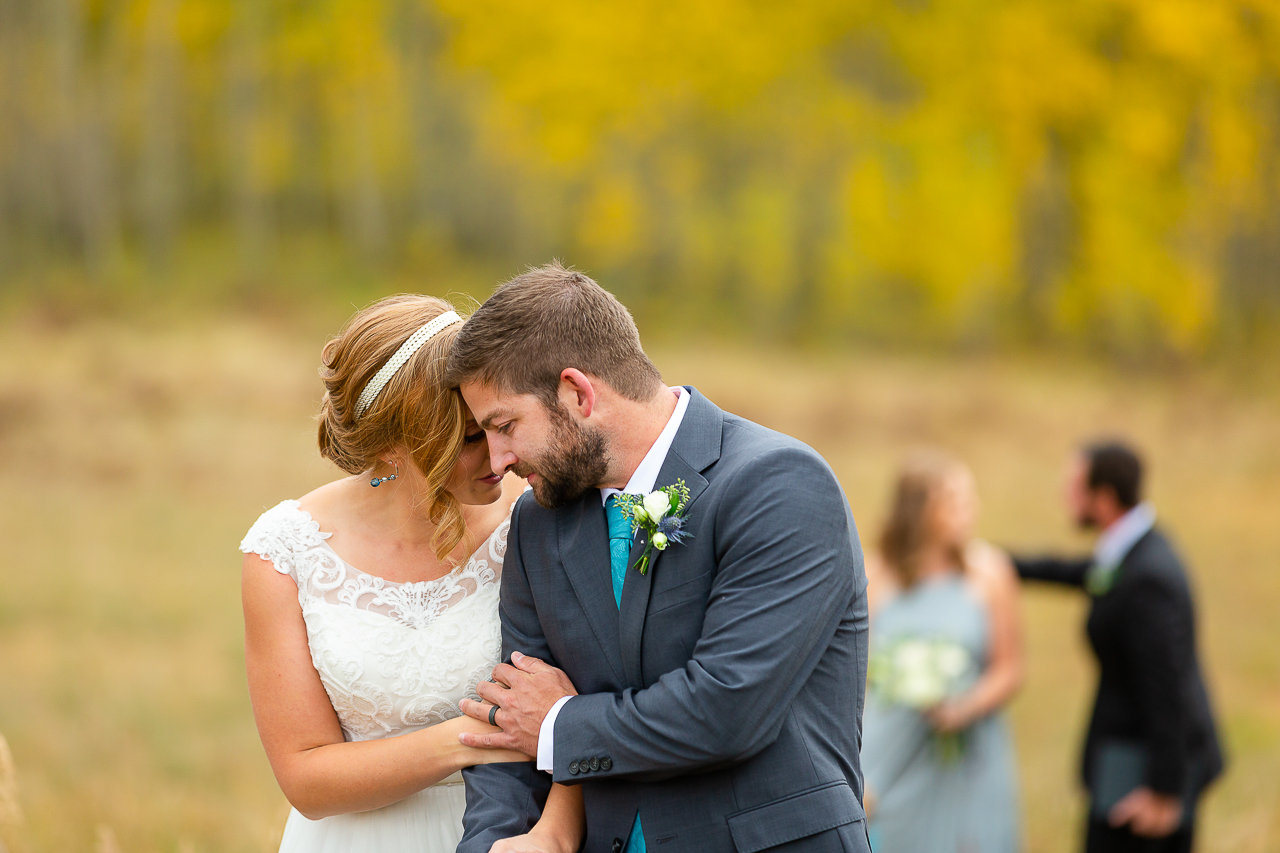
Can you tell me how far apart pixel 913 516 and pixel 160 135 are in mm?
10748

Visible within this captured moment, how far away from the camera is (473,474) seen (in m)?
2.64

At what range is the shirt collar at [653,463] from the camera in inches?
91.4

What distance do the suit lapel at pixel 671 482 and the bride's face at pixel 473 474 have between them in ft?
1.68

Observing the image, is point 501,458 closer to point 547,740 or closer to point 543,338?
point 543,338

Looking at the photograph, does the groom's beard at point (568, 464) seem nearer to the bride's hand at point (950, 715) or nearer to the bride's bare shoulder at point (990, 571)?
the bride's hand at point (950, 715)

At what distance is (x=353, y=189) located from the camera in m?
12.7

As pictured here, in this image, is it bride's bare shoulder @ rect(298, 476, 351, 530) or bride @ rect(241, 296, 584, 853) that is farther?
bride's bare shoulder @ rect(298, 476, 351, 530)

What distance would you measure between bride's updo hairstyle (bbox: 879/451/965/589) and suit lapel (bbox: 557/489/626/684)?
10.8 feet

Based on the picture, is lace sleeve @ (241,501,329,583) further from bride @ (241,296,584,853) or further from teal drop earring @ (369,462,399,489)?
teal drop earring @ (369,462,399,489)

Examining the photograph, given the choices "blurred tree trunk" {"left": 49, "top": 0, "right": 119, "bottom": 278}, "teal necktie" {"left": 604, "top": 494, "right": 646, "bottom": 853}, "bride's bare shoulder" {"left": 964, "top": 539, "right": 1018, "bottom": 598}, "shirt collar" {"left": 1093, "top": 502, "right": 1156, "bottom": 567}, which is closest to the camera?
"teal necktie" {"left": 604, "top": 494, "right": 646, "bottom": 853}

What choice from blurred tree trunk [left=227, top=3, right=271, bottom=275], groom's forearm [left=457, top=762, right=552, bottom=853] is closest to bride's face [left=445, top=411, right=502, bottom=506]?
groom's forearm [left=457, top=762, right=552, bottom=853]

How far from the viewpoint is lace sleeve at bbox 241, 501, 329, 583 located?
2562 mm

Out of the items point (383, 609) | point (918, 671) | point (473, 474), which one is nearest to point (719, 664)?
point (473, 474)

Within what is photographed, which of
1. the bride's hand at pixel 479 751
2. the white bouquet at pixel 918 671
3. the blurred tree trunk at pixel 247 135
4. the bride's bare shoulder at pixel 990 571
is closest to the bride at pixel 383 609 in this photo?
the bride's hand at pixel 479 751
